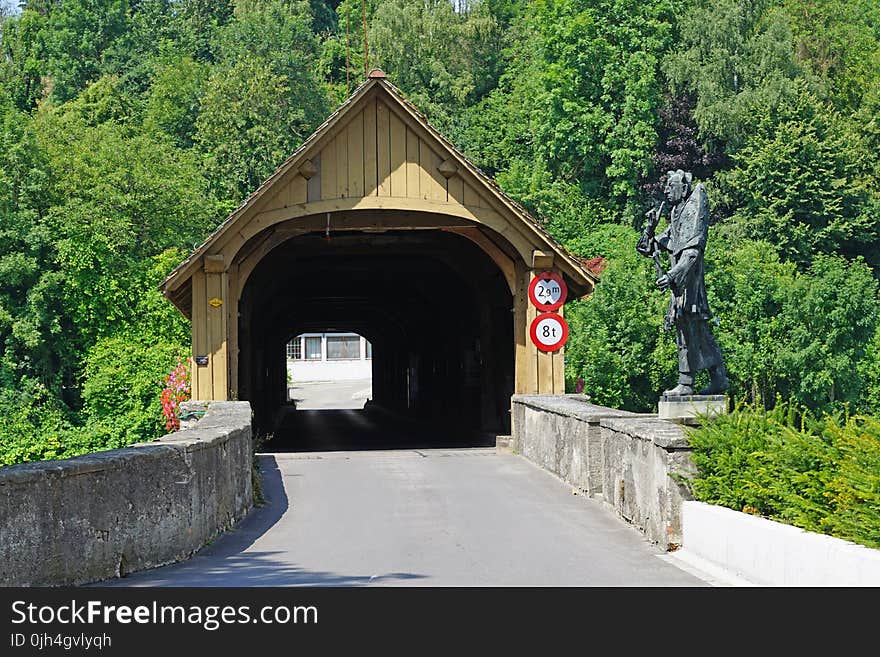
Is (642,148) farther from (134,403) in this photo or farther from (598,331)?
(134,403)

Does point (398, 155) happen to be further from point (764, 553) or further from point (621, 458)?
point (764, 553)

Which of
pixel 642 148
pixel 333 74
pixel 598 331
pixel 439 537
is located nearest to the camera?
pixel 439 537

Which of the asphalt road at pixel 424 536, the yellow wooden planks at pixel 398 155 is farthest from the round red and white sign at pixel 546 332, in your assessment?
the yellow wooden planks at pixel 398 155

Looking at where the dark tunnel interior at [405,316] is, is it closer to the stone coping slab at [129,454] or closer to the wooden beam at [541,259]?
the wooden beam at [541,259]

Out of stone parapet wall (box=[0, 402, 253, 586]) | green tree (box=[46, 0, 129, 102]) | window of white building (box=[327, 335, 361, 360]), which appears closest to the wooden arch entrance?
stone parapet wall (box=[0, 402, 253, 586])

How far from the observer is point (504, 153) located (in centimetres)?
6731

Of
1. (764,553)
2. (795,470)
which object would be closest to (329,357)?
(795,470)

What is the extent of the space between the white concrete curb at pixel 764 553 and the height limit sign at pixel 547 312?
10285mm

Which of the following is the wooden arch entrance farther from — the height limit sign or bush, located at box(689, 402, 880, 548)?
bush, located at box(689, 402, 880, 548)

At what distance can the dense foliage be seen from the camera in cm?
3553

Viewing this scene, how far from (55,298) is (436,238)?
49.0 ft

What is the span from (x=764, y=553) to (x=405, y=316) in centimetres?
3210
